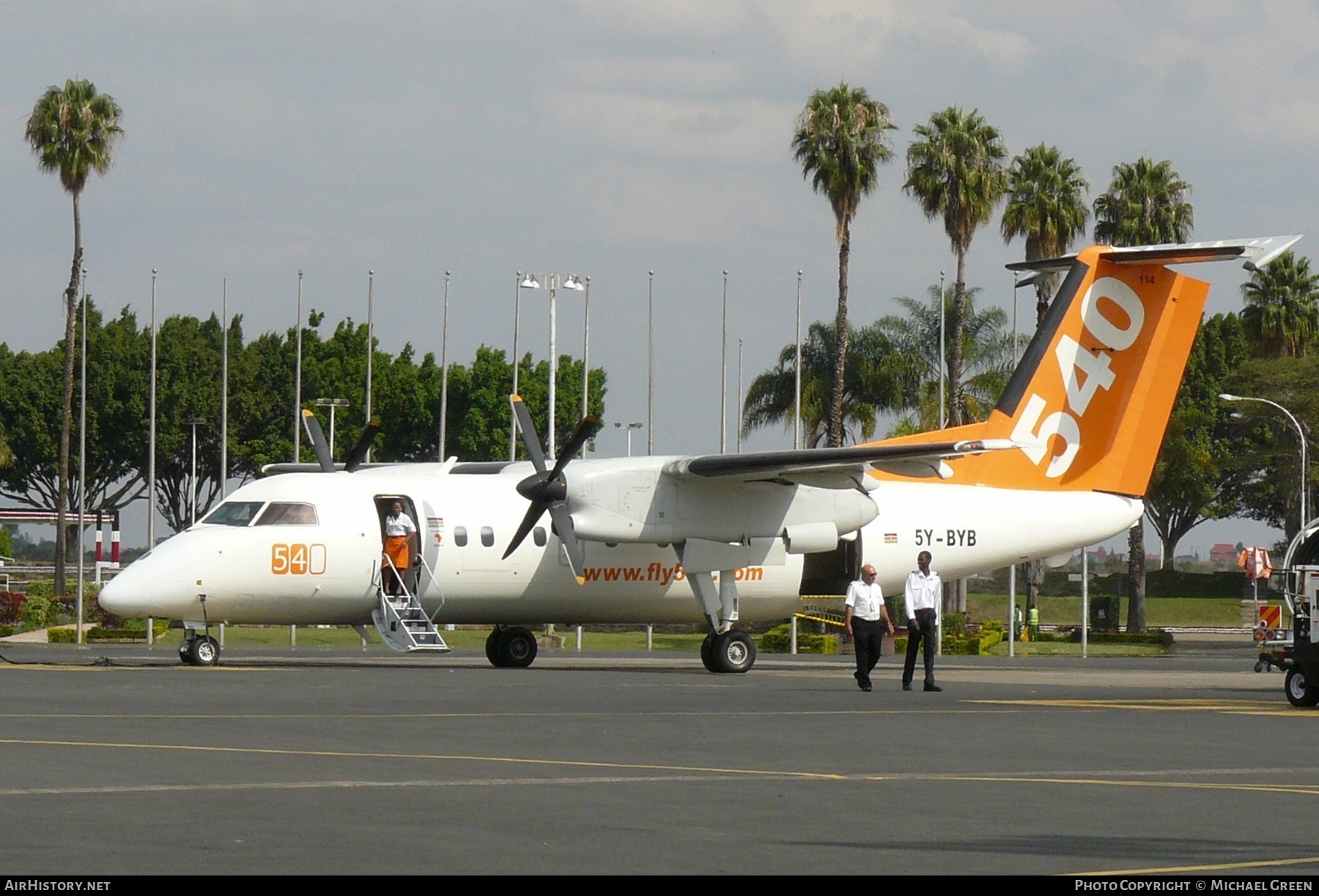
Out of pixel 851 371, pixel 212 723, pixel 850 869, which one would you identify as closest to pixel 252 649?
pixel 212 723

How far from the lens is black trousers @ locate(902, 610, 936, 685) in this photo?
24.2 meters

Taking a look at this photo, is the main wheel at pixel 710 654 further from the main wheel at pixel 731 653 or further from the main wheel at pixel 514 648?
the main wheel at pixel 514 648

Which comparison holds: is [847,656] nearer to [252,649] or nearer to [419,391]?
[252,649]

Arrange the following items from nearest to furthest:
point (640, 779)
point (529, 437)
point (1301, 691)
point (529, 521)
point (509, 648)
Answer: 1. point (640, 779)
2. point (1301, 691)
3. point (529, 521)
4. point (529, 437)
5. point (509, 648)

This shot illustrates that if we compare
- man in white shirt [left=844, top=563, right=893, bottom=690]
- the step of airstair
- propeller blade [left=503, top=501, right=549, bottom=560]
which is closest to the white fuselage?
the step of airstair

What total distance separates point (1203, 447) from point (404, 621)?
6510 centimetres

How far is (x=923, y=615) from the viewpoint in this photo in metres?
24.2

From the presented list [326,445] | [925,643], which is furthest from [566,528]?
[925,643]

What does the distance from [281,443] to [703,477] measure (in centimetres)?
5952

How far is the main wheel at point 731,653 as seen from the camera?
1179 inches

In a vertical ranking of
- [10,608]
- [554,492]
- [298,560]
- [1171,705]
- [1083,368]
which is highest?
[1083,368]

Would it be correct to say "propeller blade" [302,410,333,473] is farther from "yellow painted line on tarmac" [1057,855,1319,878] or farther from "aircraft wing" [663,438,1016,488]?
"yellow painted line on tarmac" [1057,855,1319,878]

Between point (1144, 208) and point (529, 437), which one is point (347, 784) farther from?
point (1144, 208)

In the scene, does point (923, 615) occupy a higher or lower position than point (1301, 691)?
higher
